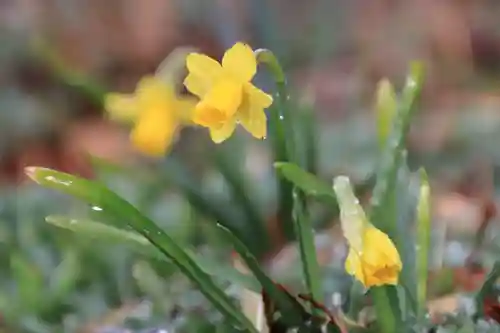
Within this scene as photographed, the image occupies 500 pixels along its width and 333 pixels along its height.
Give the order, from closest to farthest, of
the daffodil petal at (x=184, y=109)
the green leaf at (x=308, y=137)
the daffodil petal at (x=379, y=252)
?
the daffodil petal at (x=379, y=252) < the daffodil petal at (x=184, y=109) < the green leaf at (x=308, y=137)

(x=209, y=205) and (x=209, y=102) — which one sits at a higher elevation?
(x=209, y=102)

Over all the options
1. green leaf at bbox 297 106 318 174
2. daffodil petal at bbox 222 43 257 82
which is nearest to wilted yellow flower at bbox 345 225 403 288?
daffodil petal at bbox 222 43 257 82

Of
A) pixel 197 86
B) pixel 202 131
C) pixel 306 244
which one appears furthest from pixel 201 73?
pixel 202 131

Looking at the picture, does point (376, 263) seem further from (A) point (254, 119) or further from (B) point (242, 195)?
(B) point (242, 195)

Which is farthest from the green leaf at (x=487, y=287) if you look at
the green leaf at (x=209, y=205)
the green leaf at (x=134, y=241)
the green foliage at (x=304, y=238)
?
the green leaf at (x=209, y=205)

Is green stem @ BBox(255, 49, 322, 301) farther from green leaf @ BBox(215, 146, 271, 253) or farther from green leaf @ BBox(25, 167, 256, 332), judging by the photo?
green leaf @ BBox(215, 146, 271, 253)

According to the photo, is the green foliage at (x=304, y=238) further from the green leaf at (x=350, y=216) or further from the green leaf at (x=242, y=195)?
the green leaf at (x=242, y=195)

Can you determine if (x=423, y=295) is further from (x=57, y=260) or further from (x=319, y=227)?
(x=57, y=260)
